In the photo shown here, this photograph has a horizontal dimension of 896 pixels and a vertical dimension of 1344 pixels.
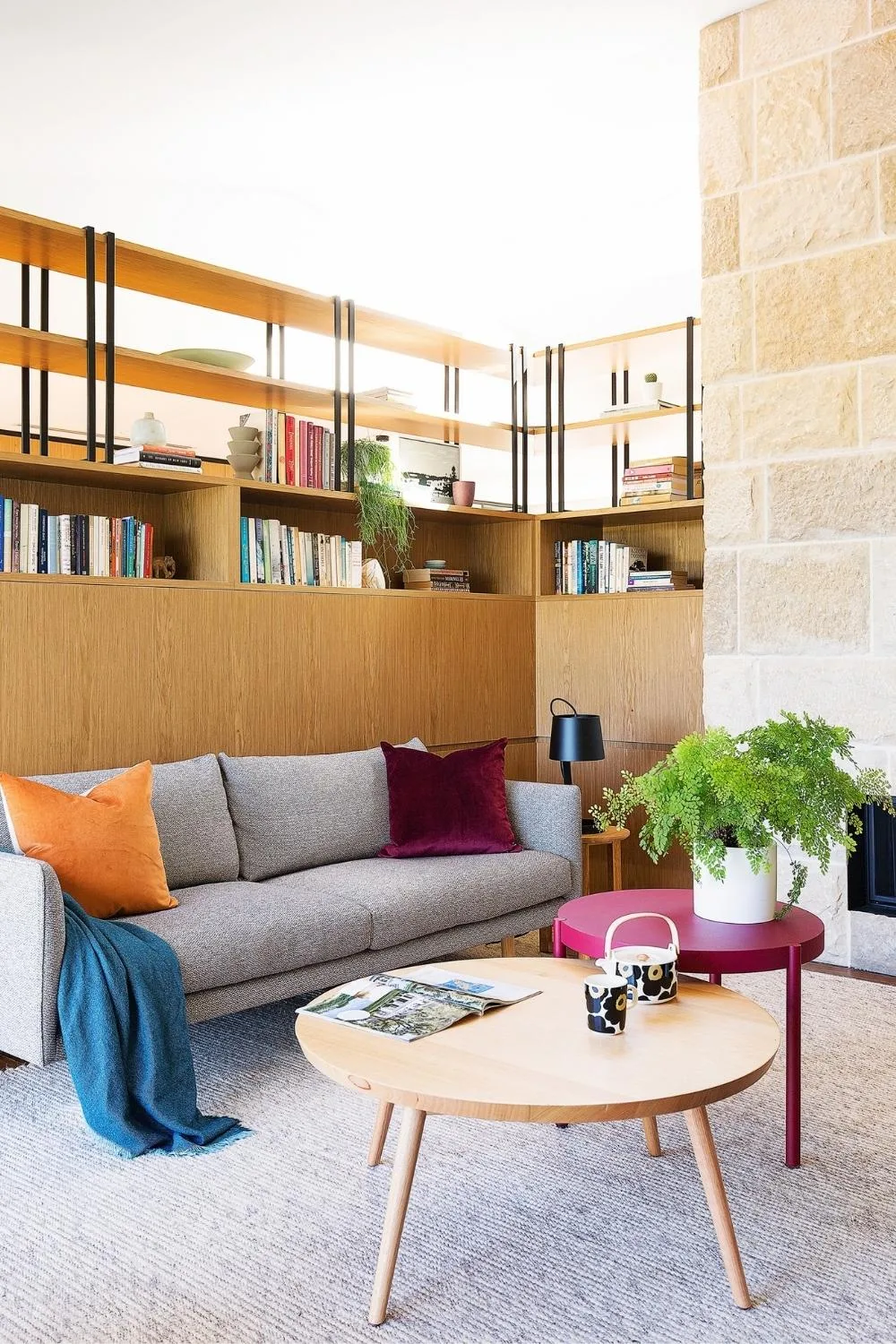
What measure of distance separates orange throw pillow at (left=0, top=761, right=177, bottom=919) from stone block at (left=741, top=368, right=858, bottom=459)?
242cm

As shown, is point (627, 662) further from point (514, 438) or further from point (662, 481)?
point (514, 438)

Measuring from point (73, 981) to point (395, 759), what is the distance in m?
1.62

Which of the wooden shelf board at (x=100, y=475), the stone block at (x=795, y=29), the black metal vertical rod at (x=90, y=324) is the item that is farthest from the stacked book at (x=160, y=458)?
the stone block at (x=795, y=29)

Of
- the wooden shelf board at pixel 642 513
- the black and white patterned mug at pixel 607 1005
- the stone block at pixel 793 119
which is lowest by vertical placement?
the black and white patterned mug at pixel 607 1005

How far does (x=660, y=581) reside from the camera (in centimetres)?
489

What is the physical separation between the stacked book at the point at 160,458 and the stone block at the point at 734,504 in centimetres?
179

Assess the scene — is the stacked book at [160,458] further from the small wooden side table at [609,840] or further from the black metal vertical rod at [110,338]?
the small wooden side table at [609,840]

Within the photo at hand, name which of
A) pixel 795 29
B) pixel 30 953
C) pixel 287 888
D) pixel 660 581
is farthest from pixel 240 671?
pixel 795 29

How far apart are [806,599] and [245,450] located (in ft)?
6.60

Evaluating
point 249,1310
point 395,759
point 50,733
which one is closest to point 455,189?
point 395,759

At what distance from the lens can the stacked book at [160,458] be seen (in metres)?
3.76

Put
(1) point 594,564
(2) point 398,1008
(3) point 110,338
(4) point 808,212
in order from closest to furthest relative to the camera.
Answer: (2) point 398,1008
(3) point 110,338
(4) point 808,212
(1) point 594,564

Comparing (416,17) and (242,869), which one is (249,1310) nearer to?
(242,869)

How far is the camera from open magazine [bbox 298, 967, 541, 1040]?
6.66 ft
